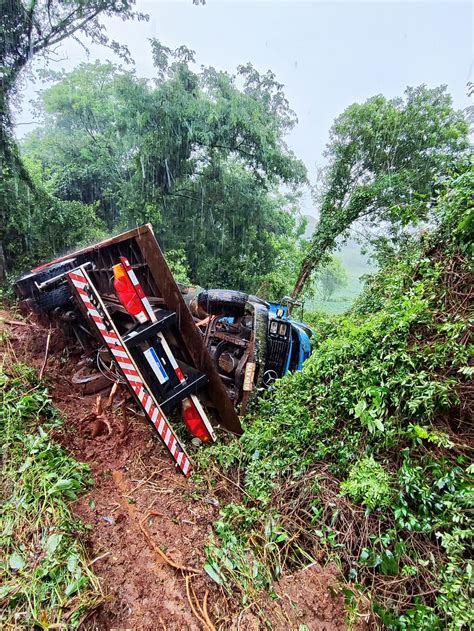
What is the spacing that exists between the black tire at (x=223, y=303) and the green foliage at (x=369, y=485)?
3342 millimetres

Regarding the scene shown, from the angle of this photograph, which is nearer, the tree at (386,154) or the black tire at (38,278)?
the black tire at (38,278)

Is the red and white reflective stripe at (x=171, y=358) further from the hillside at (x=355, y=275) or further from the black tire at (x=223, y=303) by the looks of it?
the hillside at (x=355, y=275)

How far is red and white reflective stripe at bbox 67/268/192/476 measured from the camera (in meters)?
2.61

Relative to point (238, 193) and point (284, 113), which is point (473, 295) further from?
point (284, 113)

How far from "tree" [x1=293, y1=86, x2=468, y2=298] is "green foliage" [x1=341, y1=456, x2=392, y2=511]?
8.25m

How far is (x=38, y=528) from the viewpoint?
5.74ft

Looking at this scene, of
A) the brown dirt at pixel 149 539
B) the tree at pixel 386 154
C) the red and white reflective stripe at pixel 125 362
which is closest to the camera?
the brown dirt at pixel 149 539

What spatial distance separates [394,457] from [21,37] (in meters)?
11.6

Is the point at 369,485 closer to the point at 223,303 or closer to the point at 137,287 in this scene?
the point at 137,287

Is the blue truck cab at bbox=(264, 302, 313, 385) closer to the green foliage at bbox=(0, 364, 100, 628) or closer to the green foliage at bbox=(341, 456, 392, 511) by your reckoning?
the green foliage at bbox=(341, 456, 392, 511)

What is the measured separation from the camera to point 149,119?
9320 mm

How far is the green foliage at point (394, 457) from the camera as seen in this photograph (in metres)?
1.62

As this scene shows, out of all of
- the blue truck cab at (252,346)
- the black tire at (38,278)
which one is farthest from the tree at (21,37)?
the blue truck cab at (252,346)

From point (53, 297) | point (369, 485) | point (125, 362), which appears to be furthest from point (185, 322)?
point (369, 485)
